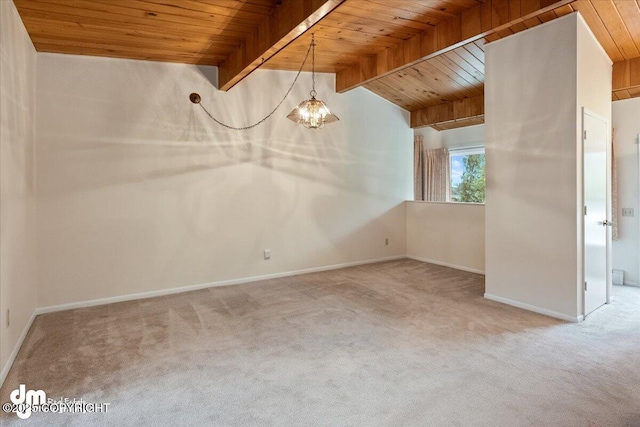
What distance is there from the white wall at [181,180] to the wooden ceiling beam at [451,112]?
0.98 m

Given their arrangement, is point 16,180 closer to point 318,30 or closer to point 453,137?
point 318,30

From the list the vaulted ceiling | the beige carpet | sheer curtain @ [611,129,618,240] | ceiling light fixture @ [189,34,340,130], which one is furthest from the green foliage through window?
ceiling light fixture @ [189,34,340,130]

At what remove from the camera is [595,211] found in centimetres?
382

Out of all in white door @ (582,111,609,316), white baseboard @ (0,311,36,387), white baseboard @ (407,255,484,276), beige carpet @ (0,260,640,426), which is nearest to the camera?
beige carpet @ (0,260,640,426)

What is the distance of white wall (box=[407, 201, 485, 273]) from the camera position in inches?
225

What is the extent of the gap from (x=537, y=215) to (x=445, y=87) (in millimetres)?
2789

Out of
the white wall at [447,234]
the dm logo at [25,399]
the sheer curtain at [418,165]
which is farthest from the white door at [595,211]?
the dm logo at [25,399]

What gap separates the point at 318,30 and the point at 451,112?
3.20 metres

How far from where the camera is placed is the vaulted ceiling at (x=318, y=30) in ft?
10.4

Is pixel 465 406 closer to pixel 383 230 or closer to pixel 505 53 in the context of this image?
pixel 505 53

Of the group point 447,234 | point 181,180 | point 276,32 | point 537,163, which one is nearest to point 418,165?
point 447,234

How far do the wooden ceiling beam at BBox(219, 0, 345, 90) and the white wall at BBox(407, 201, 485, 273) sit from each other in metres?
3.86

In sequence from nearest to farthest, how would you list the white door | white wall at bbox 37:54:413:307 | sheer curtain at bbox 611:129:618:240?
the white door, white wall at bbox 37:54:413:307, sheer curtain at bbox 611:129:618:240

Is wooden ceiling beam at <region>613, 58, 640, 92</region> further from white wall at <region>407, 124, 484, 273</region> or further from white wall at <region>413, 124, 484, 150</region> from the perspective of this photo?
white wall at <region>413, 124, 484, 150</region>
